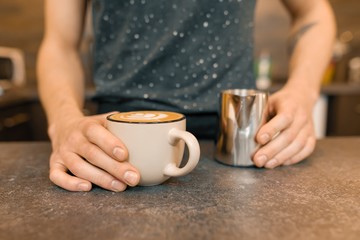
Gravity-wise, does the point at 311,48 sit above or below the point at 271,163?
above

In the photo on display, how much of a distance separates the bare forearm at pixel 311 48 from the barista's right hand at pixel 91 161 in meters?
0.43

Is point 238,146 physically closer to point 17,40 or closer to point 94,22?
point 94,22

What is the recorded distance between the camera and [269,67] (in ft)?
7.89

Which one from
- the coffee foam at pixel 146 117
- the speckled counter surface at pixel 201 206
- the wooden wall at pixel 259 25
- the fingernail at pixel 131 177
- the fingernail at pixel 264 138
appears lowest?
the speckled counter surface at pixel 201 206

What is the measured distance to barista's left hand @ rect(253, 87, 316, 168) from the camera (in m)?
0.59

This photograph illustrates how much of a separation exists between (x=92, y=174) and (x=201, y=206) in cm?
16

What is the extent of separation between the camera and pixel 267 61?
239 cm

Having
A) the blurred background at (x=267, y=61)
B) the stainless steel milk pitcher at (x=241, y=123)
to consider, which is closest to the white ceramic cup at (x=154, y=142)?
the stainless steel milk pitcher at (x=241, y=123)

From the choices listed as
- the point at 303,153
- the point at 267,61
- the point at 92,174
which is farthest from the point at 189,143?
the point at 267,61

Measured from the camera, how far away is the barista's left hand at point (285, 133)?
59 centimetres

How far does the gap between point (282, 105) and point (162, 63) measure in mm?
291

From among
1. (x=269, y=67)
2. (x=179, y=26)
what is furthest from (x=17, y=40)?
(x=179, y=26)

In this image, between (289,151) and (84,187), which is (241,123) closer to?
(289,151)

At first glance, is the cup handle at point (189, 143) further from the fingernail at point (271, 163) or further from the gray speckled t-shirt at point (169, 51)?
the gray speckled t-shirt at point (169, 51)
